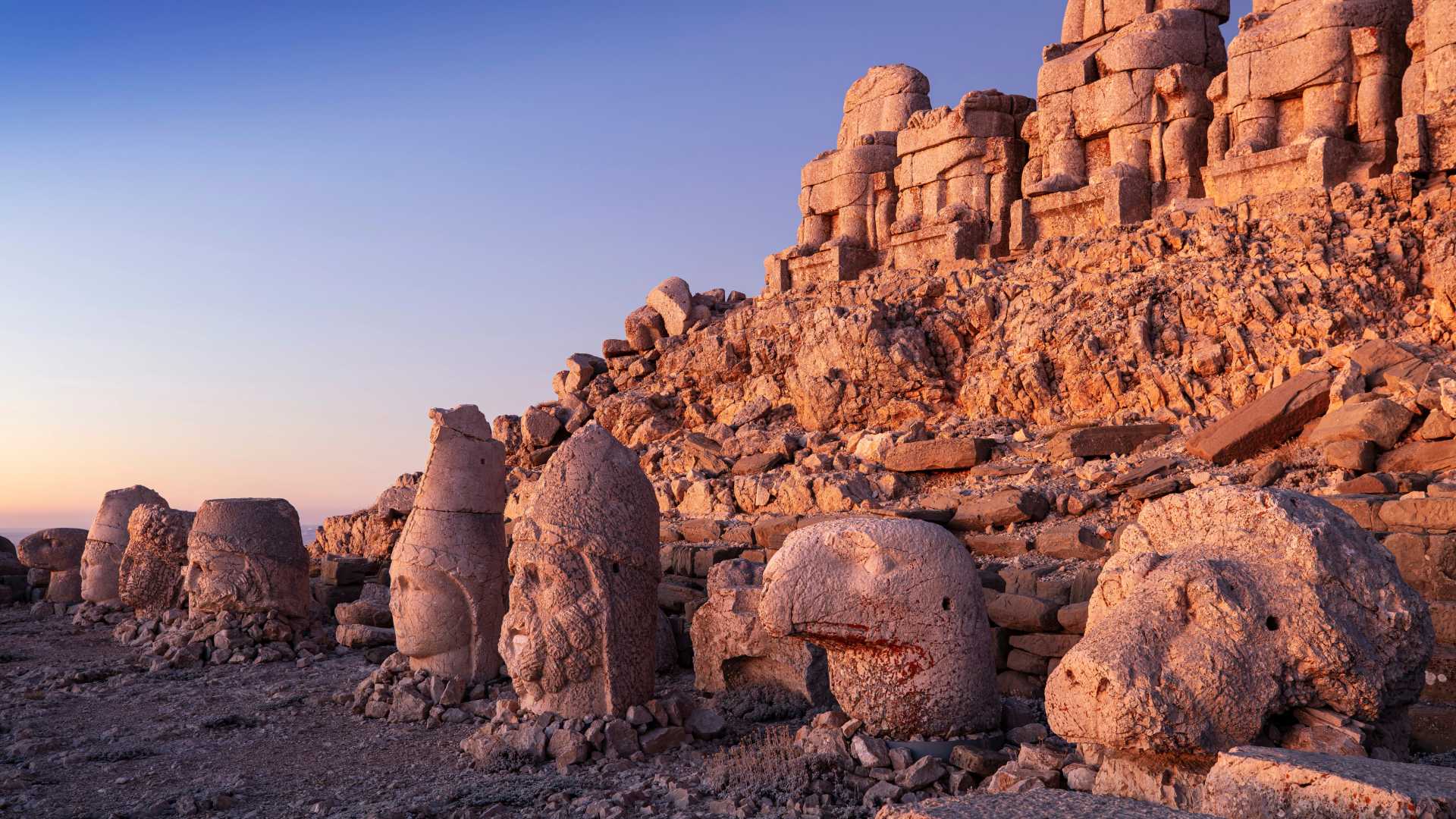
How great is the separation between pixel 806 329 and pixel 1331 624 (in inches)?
472

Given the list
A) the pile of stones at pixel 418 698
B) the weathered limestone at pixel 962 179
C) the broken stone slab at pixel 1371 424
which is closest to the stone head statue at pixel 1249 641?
the pile of stones at pixel 418 698

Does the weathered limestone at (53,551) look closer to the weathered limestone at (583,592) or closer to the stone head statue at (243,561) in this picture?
the stone head statue at (243,561)

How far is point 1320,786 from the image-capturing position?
118 inches

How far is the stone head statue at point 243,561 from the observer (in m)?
10.3

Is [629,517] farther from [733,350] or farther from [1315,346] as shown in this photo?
[733,350]

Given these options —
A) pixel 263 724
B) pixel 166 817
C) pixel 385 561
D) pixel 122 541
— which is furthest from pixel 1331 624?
pixel 122 541

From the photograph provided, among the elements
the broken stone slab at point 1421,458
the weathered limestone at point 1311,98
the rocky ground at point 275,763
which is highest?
the weathered limestone at point 1311,98

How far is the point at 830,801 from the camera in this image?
200 inches

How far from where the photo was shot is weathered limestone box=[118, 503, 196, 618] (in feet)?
39.0

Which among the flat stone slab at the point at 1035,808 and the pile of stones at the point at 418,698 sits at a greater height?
the flat stone slab at the point at 1035,808

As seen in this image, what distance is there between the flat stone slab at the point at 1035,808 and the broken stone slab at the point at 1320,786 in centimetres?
34

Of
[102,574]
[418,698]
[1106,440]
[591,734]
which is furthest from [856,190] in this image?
[591,734]

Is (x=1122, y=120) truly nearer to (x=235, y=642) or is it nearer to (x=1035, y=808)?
(x=235, y=642)

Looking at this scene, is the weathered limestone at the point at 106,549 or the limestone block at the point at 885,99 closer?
the weathered limestone at the point at 106,549
